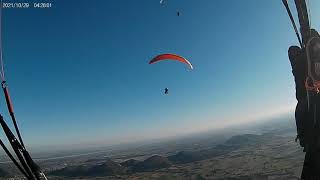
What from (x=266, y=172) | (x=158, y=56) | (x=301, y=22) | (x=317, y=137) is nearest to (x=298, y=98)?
(x=317, y=137)

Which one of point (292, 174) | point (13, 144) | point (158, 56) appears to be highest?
point (158, 56)

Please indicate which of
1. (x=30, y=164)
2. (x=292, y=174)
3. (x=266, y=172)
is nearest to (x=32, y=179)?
(x=30, y=164)

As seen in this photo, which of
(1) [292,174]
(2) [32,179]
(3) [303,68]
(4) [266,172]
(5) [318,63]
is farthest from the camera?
(4) [266,172]

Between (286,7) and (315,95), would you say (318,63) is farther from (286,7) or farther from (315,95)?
(286,7)

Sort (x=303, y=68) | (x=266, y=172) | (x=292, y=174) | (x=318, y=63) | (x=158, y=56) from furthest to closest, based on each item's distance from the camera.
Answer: (x=266, y=172) < (x=292, y=174) < (x=158, y=56) < (x=303, y=68) < (x=318, y=63)

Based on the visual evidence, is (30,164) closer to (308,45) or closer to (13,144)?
(13,144)

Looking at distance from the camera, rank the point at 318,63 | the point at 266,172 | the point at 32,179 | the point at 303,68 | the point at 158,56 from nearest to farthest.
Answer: the point at 32,179 < the point at 318,63 < the point at 303,68 < the point at 158,56 < the point at 266,172

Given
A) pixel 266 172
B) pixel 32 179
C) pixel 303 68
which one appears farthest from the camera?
pixel 266 172

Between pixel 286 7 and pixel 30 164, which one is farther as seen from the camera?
pixel 286 7

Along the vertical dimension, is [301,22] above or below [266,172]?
above
